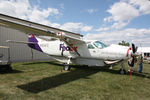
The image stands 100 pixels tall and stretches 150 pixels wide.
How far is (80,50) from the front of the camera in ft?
32.6

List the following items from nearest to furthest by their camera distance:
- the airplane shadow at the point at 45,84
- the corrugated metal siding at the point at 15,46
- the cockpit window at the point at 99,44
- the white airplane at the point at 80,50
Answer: the airplane shadow at the point at 45,84
the white airplane at the point at 80,50
the cockpit window at the point at 99,44
the corrugated metal siding at the point at 15,46

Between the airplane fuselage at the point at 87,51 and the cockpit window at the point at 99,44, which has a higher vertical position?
the cockpit window at the point at 99,44

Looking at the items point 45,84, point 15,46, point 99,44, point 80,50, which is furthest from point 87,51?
point 15,46

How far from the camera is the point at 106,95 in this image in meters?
4.41

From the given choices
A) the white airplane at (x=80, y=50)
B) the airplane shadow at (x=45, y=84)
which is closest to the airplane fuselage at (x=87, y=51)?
the white airplane at (x=80, y=50)

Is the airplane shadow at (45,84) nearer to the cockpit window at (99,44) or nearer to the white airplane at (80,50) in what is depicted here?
the white airplane at (80,50)

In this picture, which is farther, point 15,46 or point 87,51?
point 15,46

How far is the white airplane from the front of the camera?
25.6 feet

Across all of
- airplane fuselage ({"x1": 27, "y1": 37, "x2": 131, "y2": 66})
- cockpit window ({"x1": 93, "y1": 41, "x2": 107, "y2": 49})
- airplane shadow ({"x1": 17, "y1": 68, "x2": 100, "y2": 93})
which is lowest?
airplane shadow ({"x1": 17, "y1": 68, "x2": 100, "y2": 93})

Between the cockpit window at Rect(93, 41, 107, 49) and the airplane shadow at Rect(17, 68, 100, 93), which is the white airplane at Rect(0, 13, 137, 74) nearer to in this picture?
the cockpit window at Rect(93, 41, 107, 49)

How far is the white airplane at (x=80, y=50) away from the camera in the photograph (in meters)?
7.80

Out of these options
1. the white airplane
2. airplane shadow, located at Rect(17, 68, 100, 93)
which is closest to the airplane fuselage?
the white airplane

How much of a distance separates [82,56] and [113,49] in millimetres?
2807

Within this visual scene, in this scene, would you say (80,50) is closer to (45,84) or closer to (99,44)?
(99,44)
